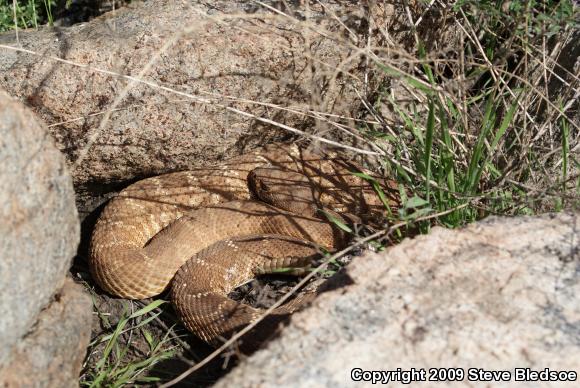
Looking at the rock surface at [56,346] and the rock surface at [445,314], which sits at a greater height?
the rock surface at [445,314]

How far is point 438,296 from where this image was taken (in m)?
2.74

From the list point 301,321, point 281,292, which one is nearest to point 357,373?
point 301,321

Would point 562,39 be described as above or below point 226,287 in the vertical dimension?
above

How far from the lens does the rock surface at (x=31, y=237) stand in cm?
266

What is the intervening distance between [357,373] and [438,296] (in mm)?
532

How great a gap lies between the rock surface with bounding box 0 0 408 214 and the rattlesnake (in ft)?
0.99

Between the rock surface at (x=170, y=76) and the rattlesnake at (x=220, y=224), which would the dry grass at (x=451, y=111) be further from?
the rattlesnake at (x=220, y=224)

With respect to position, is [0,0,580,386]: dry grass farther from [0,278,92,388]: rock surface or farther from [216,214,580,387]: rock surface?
[0,278,92,388]: rock surface

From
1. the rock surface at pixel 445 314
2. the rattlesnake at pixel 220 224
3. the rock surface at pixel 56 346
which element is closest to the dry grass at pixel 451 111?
the rattlesnake at pixel 220 224

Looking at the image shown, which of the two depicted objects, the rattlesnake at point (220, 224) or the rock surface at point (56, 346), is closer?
the rock surface at point (56, 346)

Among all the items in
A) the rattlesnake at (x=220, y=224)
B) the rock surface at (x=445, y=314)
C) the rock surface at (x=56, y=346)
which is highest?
the rock surface at (x=445, y=314)

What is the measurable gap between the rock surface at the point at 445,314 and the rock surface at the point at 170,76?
153 cm

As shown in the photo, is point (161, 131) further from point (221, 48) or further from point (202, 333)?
point (202, 333)

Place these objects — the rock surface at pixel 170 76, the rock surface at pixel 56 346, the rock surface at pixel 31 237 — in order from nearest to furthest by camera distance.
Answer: the rock surface at pixel 31 237, the rock surface at pixel 56 346, the rock surface at pixel 170 76
